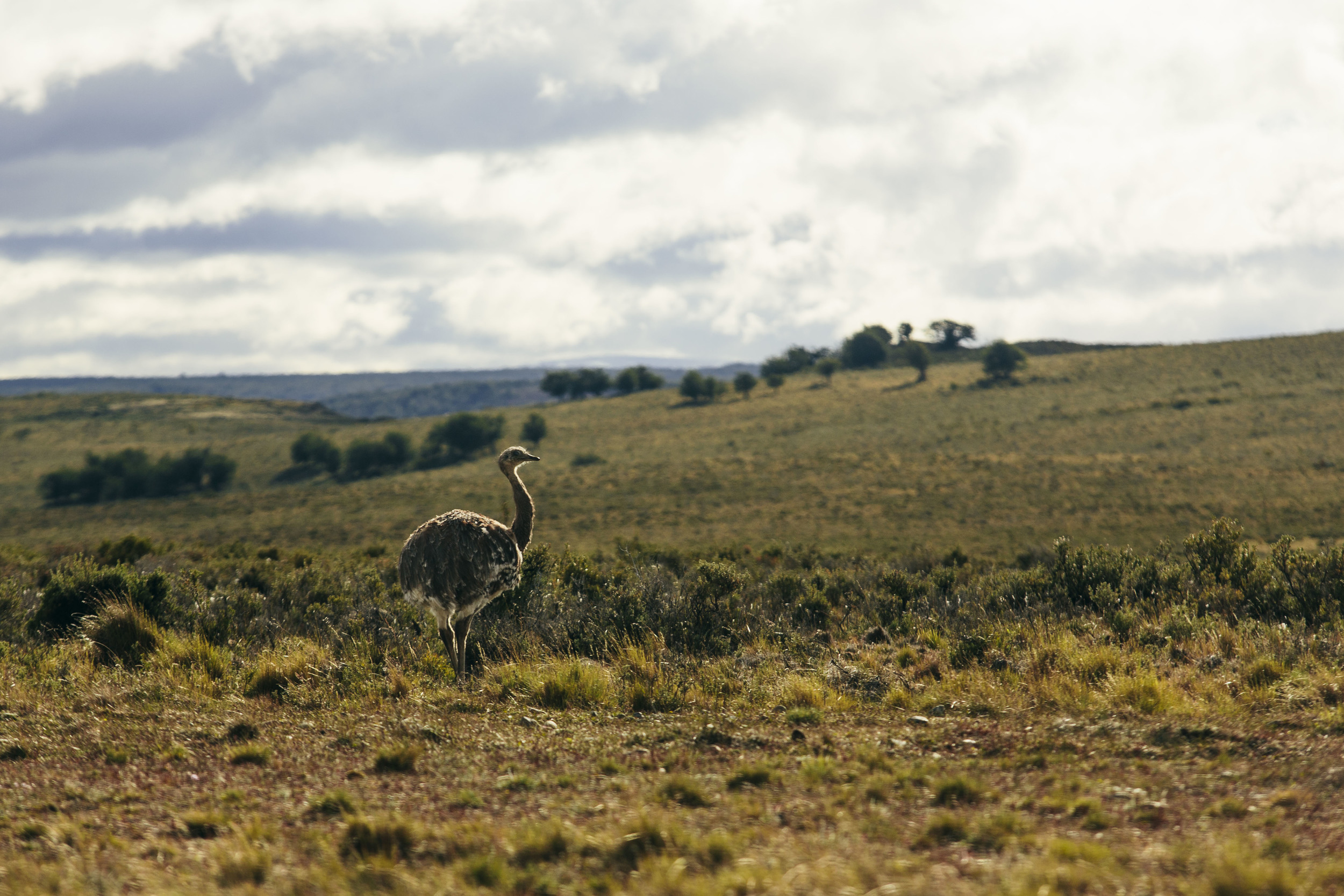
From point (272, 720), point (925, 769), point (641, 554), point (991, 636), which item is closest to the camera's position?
point (925, 769)

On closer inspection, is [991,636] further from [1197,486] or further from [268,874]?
[1197,486]

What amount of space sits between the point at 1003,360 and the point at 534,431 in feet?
159

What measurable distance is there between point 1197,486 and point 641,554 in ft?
Result: 118

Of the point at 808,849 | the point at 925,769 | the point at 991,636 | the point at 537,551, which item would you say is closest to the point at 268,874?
the point at 808,849

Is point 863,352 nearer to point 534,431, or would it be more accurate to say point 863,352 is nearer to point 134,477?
point 534,431

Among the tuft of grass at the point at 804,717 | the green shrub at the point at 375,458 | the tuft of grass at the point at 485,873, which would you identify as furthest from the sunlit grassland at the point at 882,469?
the tuft of grass at the point at 485,873

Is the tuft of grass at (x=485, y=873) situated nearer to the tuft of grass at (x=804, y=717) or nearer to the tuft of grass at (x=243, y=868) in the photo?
the tuft of grass at (x=243, y=868)

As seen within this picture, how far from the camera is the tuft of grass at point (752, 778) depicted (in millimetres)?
5480

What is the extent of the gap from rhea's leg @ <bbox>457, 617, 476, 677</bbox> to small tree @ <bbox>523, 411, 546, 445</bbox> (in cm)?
6732

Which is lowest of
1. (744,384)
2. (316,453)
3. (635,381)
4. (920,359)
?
(316,453)

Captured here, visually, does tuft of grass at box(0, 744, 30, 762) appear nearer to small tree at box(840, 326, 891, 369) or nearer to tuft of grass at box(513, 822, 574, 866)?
tuft of grass at box(513, 822, 574, 866)

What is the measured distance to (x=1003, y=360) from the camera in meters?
86.1

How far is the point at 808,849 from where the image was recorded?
4.29 m

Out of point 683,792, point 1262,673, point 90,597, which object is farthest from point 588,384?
point 683,792
